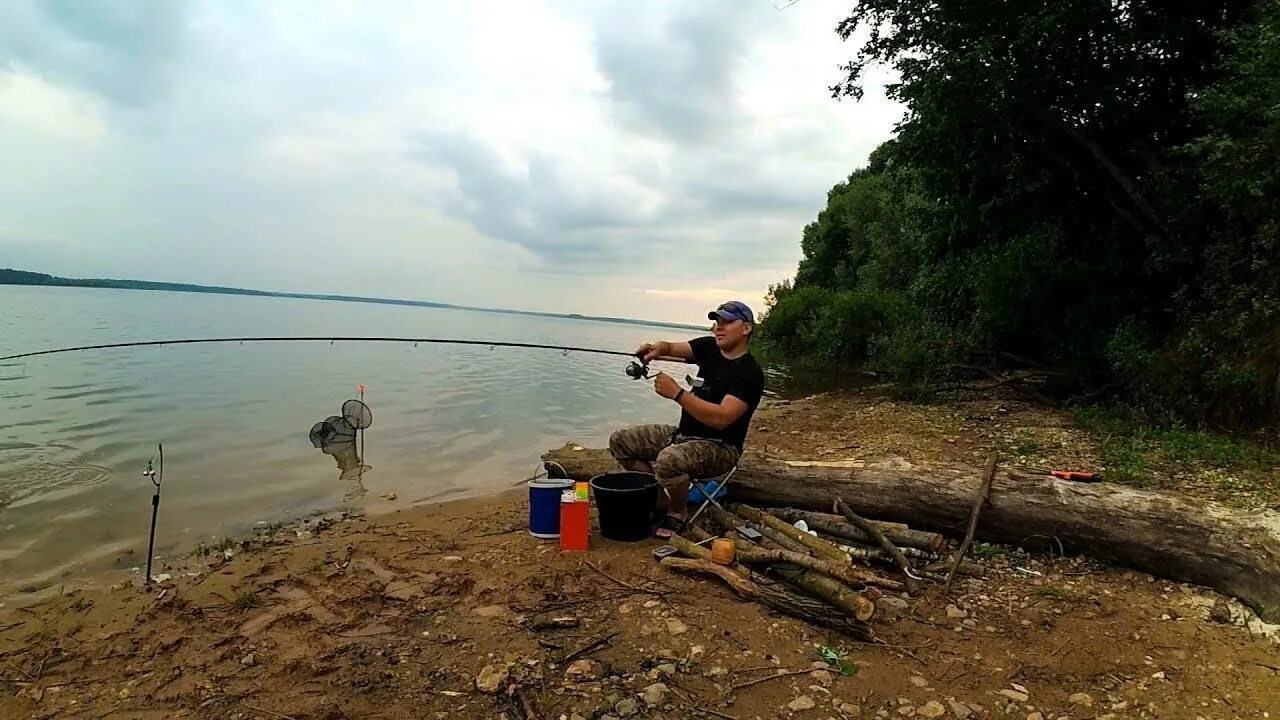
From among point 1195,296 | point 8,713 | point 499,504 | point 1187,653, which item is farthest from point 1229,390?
point 8,713

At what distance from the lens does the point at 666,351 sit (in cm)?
647

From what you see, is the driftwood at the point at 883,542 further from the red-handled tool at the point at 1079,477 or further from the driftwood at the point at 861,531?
the red-handled tool at the point at 1079,477

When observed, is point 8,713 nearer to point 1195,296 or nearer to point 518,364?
point 1195,296

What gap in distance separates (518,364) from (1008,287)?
2235 cm

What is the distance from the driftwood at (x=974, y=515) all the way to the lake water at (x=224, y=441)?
6.23 metres

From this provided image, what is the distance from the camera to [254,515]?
737 cm

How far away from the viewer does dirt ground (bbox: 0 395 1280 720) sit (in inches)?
129

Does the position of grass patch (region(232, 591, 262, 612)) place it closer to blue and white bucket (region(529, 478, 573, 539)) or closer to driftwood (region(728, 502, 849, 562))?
blue and white bucket (region(529, 478, 573, 539))

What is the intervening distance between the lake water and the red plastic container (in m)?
3.52

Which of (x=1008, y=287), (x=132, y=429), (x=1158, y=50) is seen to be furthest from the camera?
(x=1008, y=287)

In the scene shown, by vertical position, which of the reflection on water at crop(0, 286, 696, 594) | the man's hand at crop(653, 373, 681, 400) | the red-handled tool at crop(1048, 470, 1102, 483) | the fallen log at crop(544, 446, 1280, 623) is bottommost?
the reflection on water at crop(0, 286, 696, 594)

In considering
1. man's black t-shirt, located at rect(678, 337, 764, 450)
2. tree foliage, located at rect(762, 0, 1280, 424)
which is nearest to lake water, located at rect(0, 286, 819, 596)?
man's black t-shirt, located at rect(678, 337, 764, 450)

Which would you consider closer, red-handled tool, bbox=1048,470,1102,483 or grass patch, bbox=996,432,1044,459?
red-handled tool, bbox=1048,470,1102,483

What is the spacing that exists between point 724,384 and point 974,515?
2.41 metres
